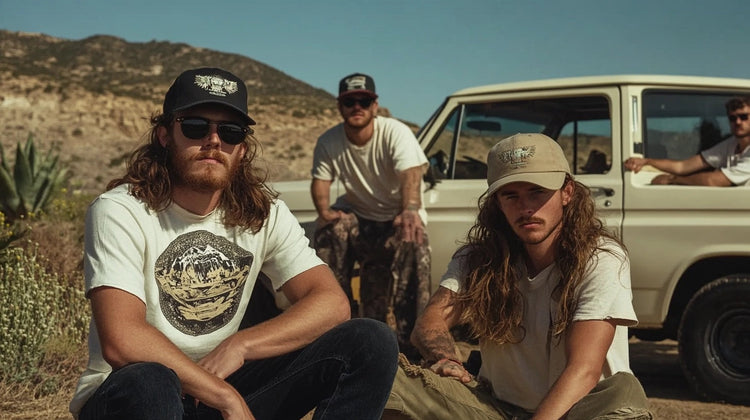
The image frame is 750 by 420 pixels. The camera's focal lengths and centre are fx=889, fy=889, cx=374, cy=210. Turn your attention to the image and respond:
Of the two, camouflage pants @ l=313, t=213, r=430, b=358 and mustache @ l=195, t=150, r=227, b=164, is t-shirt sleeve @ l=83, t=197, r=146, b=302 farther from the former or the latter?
camouflage pants @ l=313, t=213, r=430, b=358

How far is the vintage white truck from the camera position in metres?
5.04

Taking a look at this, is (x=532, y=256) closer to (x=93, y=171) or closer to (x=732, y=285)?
(x=732, y=285)

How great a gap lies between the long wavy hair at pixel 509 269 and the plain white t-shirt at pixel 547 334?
33 millimetres

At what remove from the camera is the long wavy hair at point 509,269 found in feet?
9.32

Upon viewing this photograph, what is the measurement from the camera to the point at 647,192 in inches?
206

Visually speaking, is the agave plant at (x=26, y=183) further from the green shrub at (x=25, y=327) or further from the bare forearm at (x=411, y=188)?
the bare forearm at (x=411, y=188)

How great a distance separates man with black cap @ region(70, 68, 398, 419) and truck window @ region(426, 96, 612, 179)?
2.91 m

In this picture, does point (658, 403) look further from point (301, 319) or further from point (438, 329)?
point (301, 319)

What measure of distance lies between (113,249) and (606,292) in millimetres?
1507

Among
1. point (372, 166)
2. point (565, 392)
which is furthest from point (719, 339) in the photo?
point (565, 392)

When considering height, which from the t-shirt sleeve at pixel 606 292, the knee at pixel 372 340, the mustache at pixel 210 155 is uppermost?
the mustache at pixel 210 155

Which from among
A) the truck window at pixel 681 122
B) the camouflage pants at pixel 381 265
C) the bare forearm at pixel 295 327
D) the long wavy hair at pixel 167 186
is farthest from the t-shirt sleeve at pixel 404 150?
the bare forearm at pixel 295 327

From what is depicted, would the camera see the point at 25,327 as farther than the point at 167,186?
Yes

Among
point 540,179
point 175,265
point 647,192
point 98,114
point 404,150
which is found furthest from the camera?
point 98,114
